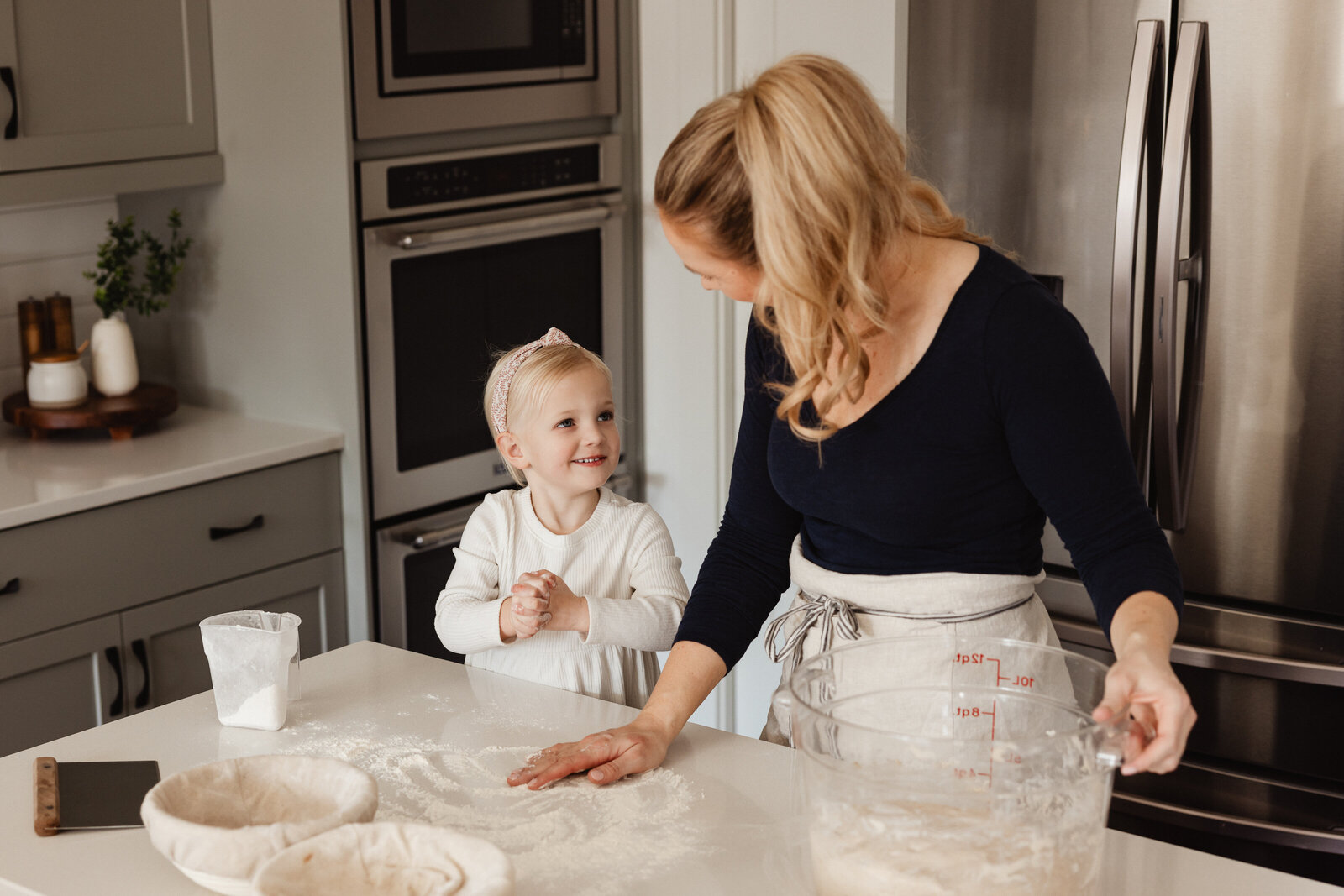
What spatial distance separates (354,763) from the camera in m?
1.30

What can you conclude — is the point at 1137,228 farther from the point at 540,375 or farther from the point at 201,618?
the point at 201,618

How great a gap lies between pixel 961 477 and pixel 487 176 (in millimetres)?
1539

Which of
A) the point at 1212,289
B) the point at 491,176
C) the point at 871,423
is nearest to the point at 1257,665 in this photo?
the point at 1212,289

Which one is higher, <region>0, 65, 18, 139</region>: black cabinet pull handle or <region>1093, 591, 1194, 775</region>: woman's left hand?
<region>0, 65, 18, 139</region>: black cabinet pull handle

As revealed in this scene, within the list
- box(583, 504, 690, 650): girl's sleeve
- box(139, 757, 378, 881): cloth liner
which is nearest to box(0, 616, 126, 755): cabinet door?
box(583, 504, 690, 650): girl's sleeve

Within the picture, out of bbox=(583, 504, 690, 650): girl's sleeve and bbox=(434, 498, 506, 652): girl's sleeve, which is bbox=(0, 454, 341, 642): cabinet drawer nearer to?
bbox=(434, 498, 506, 652): girl's sleeve

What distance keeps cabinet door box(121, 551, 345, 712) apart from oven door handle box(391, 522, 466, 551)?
125 millimetres

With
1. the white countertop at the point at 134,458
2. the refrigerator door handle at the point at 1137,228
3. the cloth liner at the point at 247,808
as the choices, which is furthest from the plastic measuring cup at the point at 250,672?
the refrigerator door handle at the point at 1137,228

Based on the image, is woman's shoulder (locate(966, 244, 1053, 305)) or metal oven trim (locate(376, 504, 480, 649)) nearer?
woman's shoulder (locate(966, 244, 1053, 305))

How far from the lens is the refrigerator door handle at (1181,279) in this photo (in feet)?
5.90

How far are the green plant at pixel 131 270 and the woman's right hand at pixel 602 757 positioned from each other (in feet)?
5.43

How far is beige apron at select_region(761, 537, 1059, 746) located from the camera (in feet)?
4.44

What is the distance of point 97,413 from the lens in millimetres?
2467

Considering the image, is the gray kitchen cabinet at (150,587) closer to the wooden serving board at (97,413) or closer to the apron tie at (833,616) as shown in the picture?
the wooden serving board at (97,413)
